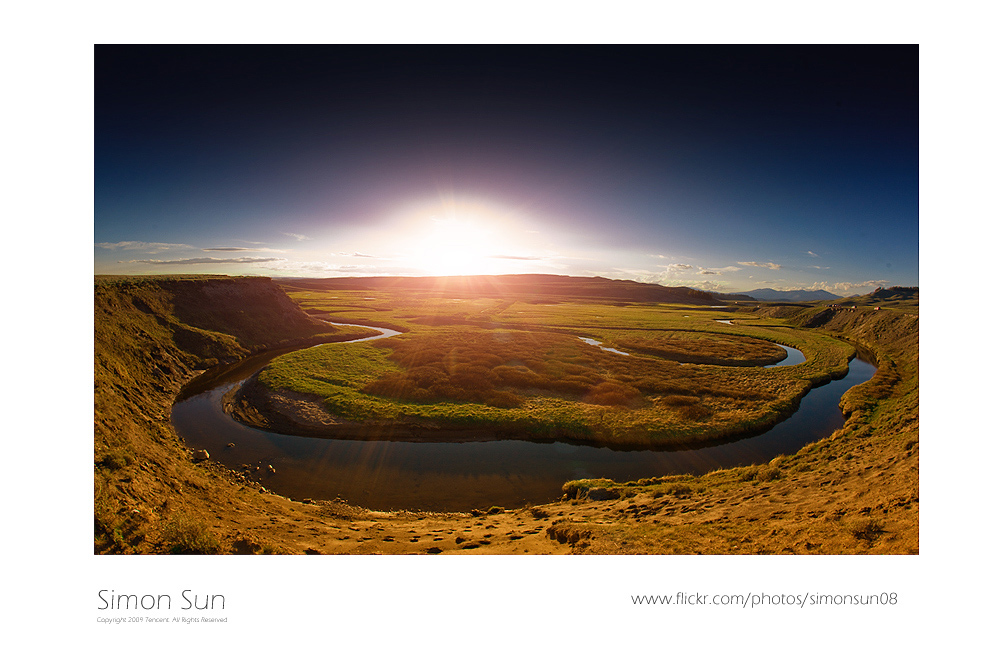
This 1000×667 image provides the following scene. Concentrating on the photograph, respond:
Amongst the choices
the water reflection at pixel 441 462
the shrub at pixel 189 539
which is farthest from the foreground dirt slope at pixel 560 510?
the water reflection at pixel 441 462

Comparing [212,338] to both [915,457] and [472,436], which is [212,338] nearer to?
[472,436]

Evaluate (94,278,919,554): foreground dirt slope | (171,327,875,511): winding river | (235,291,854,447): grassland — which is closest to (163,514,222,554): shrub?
(94,278,919,554): foreground dirt slope

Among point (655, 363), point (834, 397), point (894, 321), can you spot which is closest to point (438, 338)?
point (655, 363)

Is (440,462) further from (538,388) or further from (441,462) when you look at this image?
(538,388)

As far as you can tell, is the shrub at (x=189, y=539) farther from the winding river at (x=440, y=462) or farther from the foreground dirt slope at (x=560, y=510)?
the winding river at (x=440, y=462)
